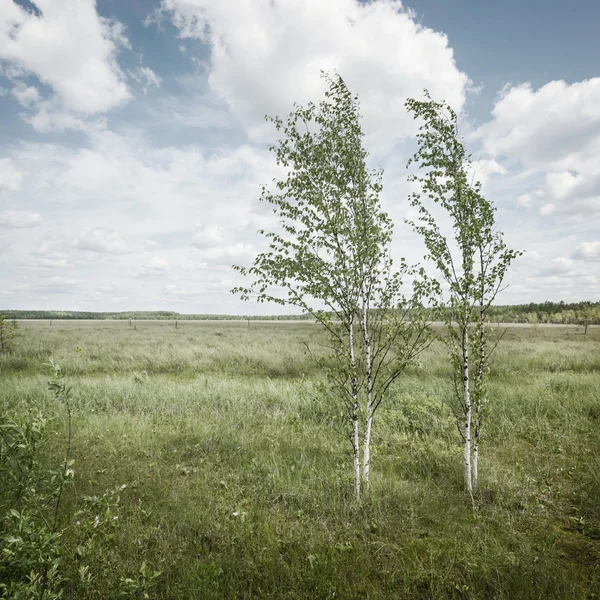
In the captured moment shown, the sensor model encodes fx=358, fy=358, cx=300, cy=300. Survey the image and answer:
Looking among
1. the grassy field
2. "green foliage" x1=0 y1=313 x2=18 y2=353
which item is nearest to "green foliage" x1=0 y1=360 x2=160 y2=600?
the grassy field

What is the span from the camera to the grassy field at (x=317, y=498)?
3796 mm

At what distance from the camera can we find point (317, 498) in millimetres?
5375

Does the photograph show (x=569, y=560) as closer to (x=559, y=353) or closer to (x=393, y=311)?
(x=393, y=311)

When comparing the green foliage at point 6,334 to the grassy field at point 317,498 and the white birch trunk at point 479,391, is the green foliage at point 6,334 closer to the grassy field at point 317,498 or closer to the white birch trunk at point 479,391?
the grassy field at point 317,498

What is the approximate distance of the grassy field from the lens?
12.5 feet

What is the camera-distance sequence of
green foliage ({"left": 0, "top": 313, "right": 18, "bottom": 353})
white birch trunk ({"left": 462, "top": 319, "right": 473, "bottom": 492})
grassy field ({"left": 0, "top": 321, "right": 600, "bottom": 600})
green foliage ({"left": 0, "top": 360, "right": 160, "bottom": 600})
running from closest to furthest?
green foliage ({"left": 0, "top": 360, "right": 160, "bottom": 600}), grassy field ({"left": 0, "top": 321, "right": 600, "bottom": 600}), white birch trunk ({"left": 462, "top": 319, "right": 473, "bottom": 492}), green foliage ({"left": 0, "top": 313, "right": 18, "bottom": 353})

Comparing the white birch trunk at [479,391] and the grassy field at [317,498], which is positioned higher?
the white birch trunk at [479,391]

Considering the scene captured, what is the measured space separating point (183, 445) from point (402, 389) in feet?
23.9

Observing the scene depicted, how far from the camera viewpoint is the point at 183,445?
24.2ft

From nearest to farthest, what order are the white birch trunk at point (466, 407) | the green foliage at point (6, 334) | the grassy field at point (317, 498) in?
the grassy field at point (317, 498) → the white birch trunk at point (466, 407) → the green foliage at point (6, 334)

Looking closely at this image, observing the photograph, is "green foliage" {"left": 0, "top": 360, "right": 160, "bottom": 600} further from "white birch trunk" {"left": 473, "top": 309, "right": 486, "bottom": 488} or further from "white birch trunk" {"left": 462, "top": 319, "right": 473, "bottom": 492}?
"white birch trunk" {"left": 473, "top": 309, "right": 486, "bottom": 488}

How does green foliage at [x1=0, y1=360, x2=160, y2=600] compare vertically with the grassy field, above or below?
above

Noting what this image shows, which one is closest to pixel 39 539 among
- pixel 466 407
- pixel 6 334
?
pixel 466 407

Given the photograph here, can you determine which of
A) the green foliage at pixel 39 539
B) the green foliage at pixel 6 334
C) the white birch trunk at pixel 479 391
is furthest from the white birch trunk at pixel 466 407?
the green foliage at pixel 6 334
